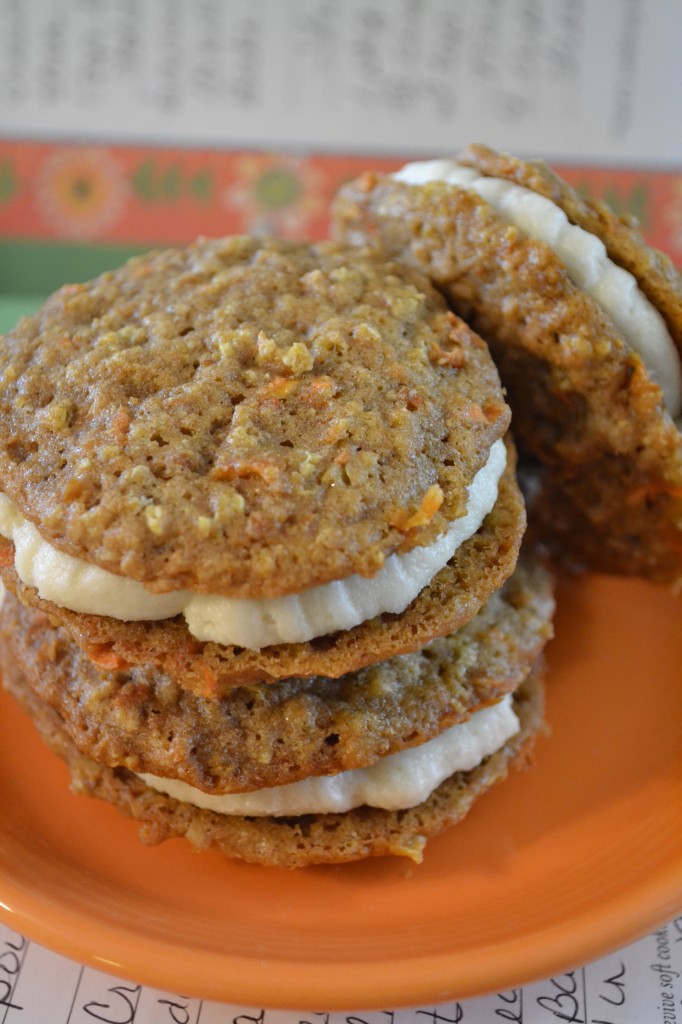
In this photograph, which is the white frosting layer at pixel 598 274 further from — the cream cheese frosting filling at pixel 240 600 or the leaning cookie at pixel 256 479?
the cream cheese frosting filling at pixel 240 600

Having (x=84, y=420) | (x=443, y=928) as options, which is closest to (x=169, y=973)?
(x=443, y=928)

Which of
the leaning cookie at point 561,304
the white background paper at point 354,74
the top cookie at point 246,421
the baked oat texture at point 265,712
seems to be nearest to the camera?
the top cookie at point 246,421

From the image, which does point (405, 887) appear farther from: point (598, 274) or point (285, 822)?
point (598, 274)

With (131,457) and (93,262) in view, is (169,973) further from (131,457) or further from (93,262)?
(93,262)

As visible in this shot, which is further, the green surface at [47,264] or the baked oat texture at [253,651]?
the green surface at [47,264]

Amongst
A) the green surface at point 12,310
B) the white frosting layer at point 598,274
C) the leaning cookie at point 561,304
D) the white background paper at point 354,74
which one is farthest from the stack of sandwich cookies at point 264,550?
the white background paper at point 354,74

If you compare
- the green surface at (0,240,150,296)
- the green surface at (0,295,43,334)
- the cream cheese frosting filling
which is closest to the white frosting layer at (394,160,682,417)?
the cream cheese frosting filling
